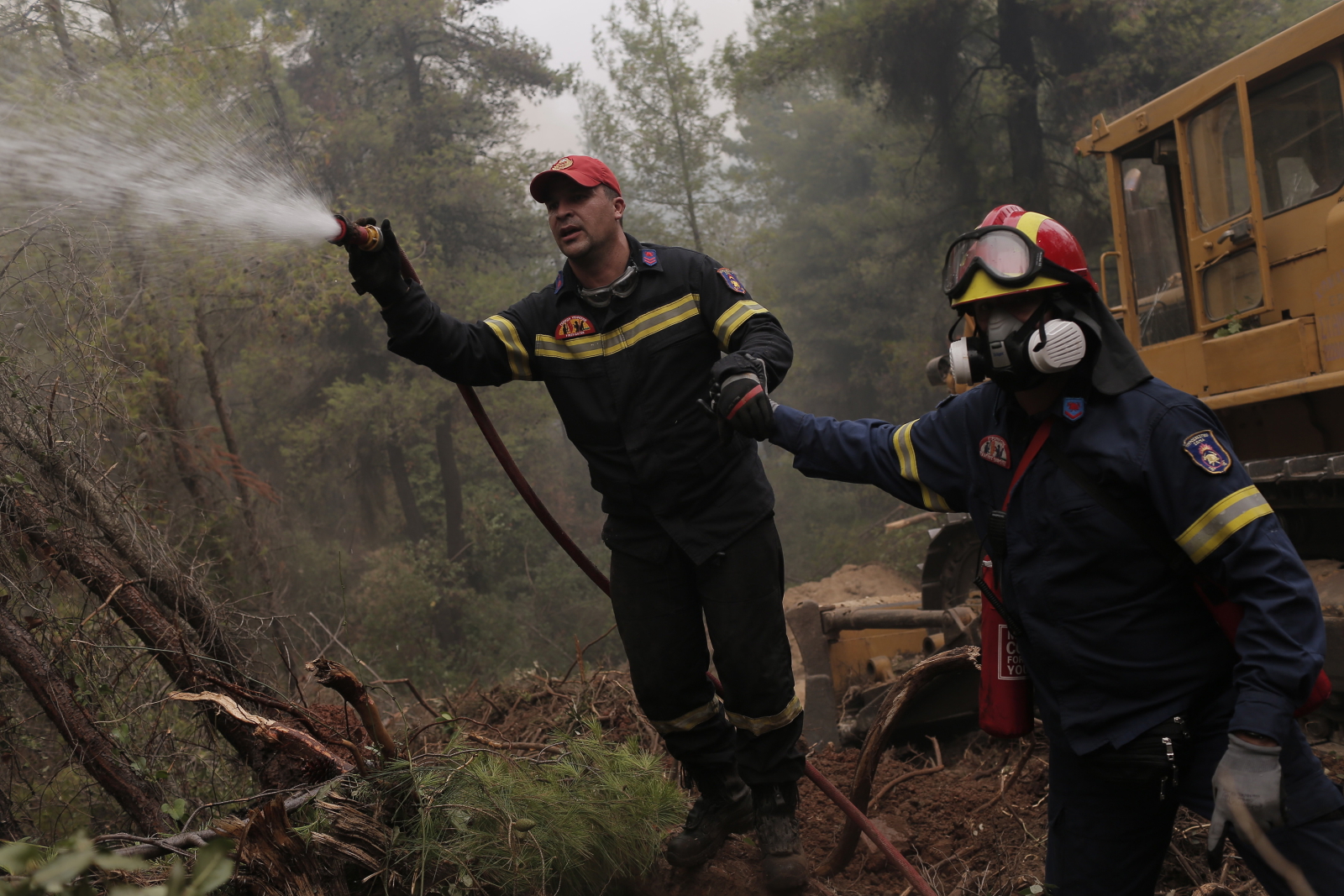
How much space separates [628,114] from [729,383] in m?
24.0

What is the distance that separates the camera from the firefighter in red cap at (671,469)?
3.39 m

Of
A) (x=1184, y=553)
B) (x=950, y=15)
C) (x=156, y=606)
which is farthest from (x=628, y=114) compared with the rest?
(x=1184, y=553)

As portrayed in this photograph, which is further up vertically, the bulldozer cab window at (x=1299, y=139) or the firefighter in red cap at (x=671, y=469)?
the bulldozer cab window at (x=1299, y=139)

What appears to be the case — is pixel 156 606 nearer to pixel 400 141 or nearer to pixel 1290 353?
pixel 1290 353

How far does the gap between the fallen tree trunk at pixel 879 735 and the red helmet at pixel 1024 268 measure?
1785 millimetres

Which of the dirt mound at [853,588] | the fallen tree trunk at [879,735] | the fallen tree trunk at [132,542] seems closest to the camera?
the fallen tree trunk at [879,735]

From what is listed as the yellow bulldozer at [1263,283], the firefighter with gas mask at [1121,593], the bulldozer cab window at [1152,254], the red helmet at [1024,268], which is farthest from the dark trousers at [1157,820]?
the bulldozer cab window at [1152,254]

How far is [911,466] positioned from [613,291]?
1.28 m

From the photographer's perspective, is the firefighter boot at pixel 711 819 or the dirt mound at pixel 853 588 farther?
the dirt mound at pixel 853 588

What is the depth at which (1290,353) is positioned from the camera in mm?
5801

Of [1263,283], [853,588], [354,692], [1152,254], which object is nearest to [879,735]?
[354,692]

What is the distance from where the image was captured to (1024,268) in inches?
92.6

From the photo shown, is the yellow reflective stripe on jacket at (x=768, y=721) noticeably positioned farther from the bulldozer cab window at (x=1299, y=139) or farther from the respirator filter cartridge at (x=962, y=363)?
the bulldozer cab window at (x=1299, y=139)

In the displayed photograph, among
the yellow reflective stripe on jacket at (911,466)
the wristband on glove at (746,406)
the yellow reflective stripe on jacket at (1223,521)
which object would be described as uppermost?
the wristband on glove at (746,406)
